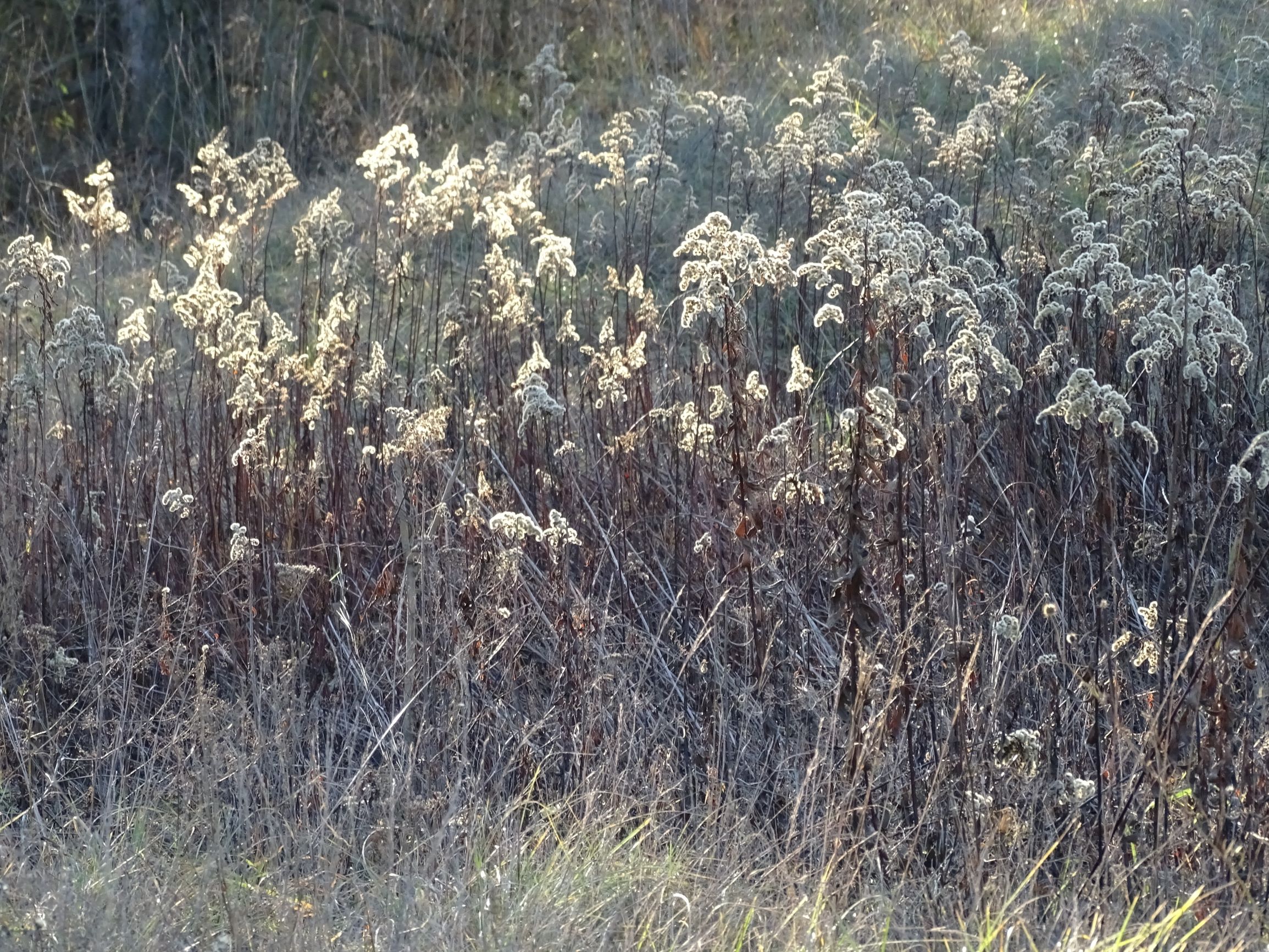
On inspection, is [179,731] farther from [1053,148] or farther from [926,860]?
[1053,148]

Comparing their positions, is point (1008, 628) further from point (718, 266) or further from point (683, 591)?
point (683, 591)

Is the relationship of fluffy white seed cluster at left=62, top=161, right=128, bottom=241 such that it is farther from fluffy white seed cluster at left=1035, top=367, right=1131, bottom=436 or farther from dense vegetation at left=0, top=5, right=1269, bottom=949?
fluffy white seed cluster at left=1035, top=367, right=1131, bottom=436

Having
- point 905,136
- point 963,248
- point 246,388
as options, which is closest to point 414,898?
point 246,388

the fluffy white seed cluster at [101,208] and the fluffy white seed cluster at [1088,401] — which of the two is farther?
the fluffy white seed cluster at [101,208]

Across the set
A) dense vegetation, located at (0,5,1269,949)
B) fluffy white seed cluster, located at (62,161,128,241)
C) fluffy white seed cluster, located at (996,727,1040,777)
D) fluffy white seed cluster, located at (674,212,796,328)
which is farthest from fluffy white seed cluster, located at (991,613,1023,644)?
fluffy white seed cluster, located at (62,161,128,241)

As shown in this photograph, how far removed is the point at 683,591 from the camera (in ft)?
12.0

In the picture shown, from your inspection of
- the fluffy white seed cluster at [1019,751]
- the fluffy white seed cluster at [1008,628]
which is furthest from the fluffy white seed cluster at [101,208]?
the fluffy white seed cluster at [1019,751]

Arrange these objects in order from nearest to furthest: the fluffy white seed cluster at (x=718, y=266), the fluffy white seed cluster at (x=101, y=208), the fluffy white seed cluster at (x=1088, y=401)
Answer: the fluffy white seed cluster at (x=1088, y=401), the fluffy white seed cluster at (x=718, y=266), the fluffy white seed cluster at (x=101, y=208)

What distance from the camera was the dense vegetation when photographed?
258 cm

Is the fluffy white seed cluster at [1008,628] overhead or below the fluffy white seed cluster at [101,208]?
below

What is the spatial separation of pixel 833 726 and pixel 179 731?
1.61 metres

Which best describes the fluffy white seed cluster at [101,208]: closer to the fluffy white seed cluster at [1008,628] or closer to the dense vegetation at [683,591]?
the dense vegetation at [683,591]

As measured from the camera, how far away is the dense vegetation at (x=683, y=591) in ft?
8.46

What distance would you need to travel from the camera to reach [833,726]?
2.75 metres
